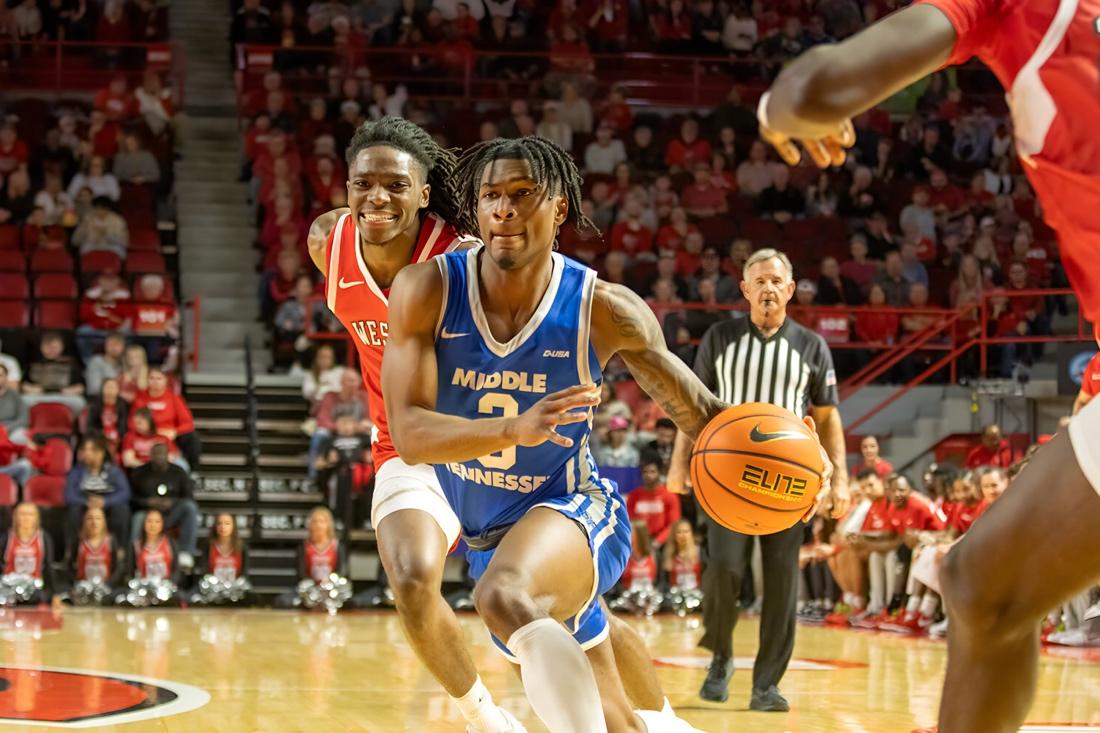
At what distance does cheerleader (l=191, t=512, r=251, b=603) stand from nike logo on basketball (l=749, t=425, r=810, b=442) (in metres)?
8.60

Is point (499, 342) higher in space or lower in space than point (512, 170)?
lower

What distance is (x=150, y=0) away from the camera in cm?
1945

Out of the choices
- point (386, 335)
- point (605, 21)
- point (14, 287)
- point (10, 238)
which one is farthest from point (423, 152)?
point (605, 21)

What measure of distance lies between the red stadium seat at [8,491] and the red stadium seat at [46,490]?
0.20m

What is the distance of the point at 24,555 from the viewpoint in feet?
38.8

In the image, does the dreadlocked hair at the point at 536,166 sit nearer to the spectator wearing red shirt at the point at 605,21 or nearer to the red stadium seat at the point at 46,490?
the red stadium seat at the point at 46,490

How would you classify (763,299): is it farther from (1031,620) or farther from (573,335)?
(1031,620)

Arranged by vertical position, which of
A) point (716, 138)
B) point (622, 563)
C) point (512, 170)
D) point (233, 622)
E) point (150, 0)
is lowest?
point (233, 622)

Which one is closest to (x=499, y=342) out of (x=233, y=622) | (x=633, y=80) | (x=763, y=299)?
(x=763, y=299)

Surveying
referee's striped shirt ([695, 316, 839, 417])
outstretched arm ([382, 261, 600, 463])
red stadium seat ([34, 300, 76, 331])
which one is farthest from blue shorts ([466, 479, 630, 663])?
red stadium seat ([34, 300, 76, 331])

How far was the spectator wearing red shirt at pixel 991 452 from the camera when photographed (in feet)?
42.4

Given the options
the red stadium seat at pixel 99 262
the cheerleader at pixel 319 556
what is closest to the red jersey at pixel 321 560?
the cheerleader at pixel 319 556

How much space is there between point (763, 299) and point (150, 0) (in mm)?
14729

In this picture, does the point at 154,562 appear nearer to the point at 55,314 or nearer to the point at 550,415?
the point at 55,314
